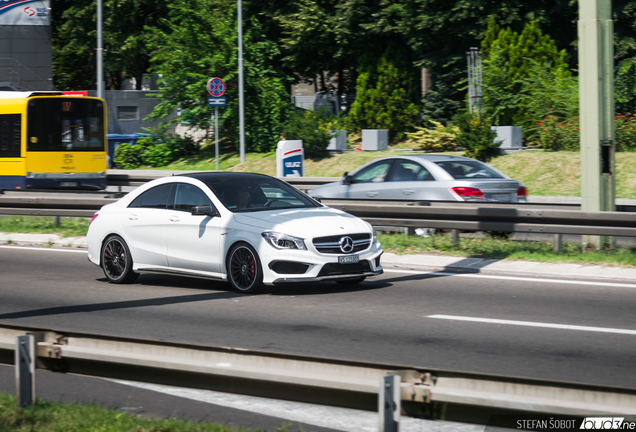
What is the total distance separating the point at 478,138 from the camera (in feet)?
84.0

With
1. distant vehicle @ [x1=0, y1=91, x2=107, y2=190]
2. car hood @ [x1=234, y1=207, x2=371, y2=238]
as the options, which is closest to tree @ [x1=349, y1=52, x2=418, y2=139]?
distant vehicle @ [x1=0, y1=91, x2=107, y2=190]

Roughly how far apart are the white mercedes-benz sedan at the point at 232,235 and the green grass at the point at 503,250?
2723 millimetres

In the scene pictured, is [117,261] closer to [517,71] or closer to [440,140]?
[440,140]

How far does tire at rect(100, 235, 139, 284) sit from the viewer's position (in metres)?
11.1

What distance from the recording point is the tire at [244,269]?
9844mm

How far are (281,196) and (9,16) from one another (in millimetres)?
36793

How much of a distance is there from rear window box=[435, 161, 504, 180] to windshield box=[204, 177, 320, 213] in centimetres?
410

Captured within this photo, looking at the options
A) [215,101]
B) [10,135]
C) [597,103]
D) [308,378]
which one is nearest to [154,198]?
[597,103]

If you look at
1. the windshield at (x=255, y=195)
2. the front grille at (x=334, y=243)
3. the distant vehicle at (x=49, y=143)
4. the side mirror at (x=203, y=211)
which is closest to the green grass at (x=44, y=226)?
the distant vehicle at (x=49, y=143)

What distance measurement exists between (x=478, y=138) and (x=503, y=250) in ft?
43.7

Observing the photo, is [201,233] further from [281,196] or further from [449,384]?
[449,384]

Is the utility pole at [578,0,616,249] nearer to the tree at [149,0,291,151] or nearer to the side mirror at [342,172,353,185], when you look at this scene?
the side mirror at [342,172,353,185]

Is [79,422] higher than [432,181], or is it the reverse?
[432,181]

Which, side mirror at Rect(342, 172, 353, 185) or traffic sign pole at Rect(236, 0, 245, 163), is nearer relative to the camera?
side mirror at Rect(342, 172, 353, 185)
